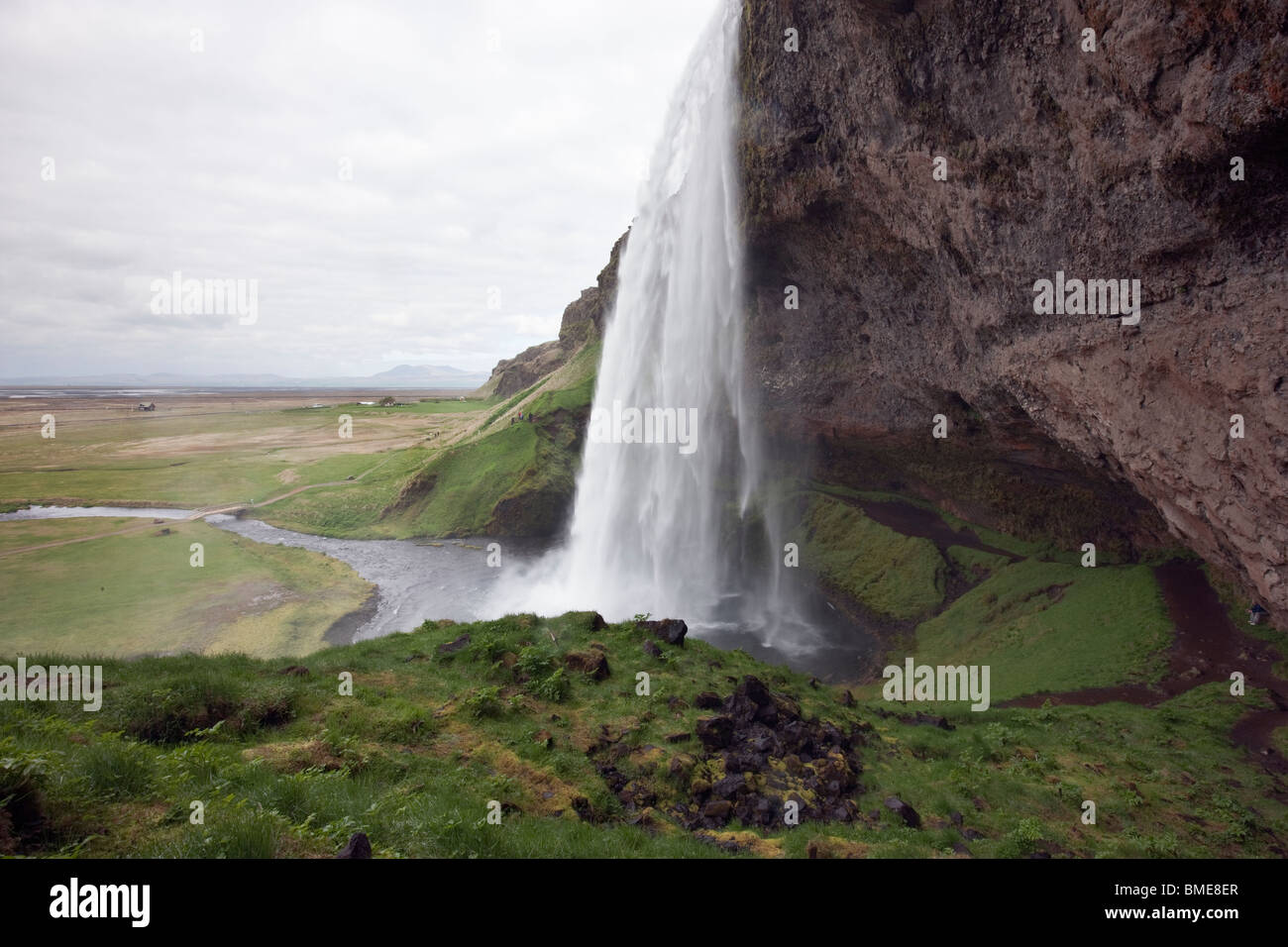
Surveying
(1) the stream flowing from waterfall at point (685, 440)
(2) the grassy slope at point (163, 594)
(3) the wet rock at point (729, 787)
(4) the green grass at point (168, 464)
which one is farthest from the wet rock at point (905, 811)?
(4) the green grass at point (168, 464)

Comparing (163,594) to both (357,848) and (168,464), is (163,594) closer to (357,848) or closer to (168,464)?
(357,848)

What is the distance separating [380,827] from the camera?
24.2 feet

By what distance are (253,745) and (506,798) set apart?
4.57 meters

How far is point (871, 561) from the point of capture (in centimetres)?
3375

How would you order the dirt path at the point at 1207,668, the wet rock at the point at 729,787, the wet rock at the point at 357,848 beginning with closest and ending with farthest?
the wet rock at the point at 357,848
the wet rock at the point at 729,787
the dirt path at the point at 1207,668

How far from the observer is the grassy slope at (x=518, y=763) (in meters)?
7.07

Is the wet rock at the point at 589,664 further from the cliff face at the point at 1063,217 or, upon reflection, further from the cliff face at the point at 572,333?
the cliff face at the point at 572,333

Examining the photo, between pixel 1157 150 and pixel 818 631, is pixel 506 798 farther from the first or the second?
pixel 818 631

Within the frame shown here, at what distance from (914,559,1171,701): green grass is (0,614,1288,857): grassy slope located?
2.94m

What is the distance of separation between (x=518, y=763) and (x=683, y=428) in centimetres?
2899

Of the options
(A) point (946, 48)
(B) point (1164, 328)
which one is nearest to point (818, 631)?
(B) point (1164, 328)

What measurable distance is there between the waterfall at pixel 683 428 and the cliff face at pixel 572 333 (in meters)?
15.4

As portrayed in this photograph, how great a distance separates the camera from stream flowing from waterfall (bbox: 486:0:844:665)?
32.5 metres
